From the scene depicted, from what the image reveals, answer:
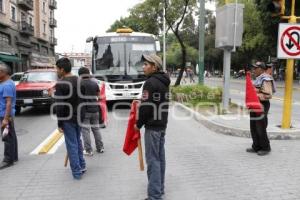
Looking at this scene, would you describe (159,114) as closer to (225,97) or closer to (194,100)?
(225,97)

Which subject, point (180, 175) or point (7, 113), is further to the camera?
point (7, 113)

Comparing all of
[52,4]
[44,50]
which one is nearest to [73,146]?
[44,50]

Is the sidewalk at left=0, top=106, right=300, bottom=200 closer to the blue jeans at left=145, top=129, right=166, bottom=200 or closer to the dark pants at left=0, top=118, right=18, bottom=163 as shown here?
the dark pants at left=0, top=118, right=18, bottom=163

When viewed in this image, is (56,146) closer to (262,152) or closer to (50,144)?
(50,144)

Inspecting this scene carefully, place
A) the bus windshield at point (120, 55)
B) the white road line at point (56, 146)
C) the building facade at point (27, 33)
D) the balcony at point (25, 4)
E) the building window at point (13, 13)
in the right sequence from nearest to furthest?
the white road line at point (56, 146) < the bus windshield at point (120, 55) < the building facade at point (27, 33) < the building window at point (13, 13) < the balcony at point (25, 4)

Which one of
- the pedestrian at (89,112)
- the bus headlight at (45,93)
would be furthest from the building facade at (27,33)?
the pedestrian at (89,112)

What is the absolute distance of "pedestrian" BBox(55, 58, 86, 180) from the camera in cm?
574

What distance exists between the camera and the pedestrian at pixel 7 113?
6.53m

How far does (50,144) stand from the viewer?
856 cm

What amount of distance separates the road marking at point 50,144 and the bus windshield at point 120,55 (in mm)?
5731

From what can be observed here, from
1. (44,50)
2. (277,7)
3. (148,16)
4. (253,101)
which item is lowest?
(253,101)

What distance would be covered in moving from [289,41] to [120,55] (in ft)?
26.0

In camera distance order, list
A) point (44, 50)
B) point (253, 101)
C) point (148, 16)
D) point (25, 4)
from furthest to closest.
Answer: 1. point (44, 50)
2. point (25, 4)
3. point (148, 16)
4. point (253, 101)

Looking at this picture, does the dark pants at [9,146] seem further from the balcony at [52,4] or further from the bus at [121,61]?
the balcony at [52,4]
